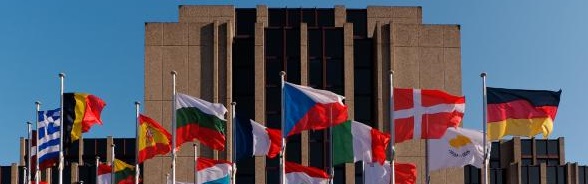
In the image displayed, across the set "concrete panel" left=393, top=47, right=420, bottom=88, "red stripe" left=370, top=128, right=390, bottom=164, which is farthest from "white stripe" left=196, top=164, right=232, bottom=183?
"concrete panel" left=393, top=47, right=420, bottom=88

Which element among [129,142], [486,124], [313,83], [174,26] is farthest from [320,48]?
[486,124]

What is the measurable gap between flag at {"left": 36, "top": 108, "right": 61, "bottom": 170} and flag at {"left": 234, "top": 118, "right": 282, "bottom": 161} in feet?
28.4

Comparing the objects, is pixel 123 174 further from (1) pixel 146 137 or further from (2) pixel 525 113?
(2) pixel 525 113

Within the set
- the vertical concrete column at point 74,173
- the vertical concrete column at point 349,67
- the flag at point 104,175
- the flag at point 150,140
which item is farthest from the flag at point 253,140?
the vertical concrete column at point 74,173

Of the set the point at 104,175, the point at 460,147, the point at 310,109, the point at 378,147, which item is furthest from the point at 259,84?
the point at 460,147

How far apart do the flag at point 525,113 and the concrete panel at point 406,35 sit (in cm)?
2990

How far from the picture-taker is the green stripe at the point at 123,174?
62537 millimetres

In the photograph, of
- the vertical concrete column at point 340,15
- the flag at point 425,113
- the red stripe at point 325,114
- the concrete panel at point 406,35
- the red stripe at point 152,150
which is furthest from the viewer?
the vertical concrete column at point 340,15

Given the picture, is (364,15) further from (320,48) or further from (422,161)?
(422,161)

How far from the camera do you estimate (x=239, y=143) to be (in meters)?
49.8

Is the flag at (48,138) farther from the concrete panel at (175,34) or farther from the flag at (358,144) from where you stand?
the concrete panel at (175,34)

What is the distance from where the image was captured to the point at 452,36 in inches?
3051

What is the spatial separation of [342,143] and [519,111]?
7692 millimetres

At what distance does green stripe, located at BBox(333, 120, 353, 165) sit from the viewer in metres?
49.8
